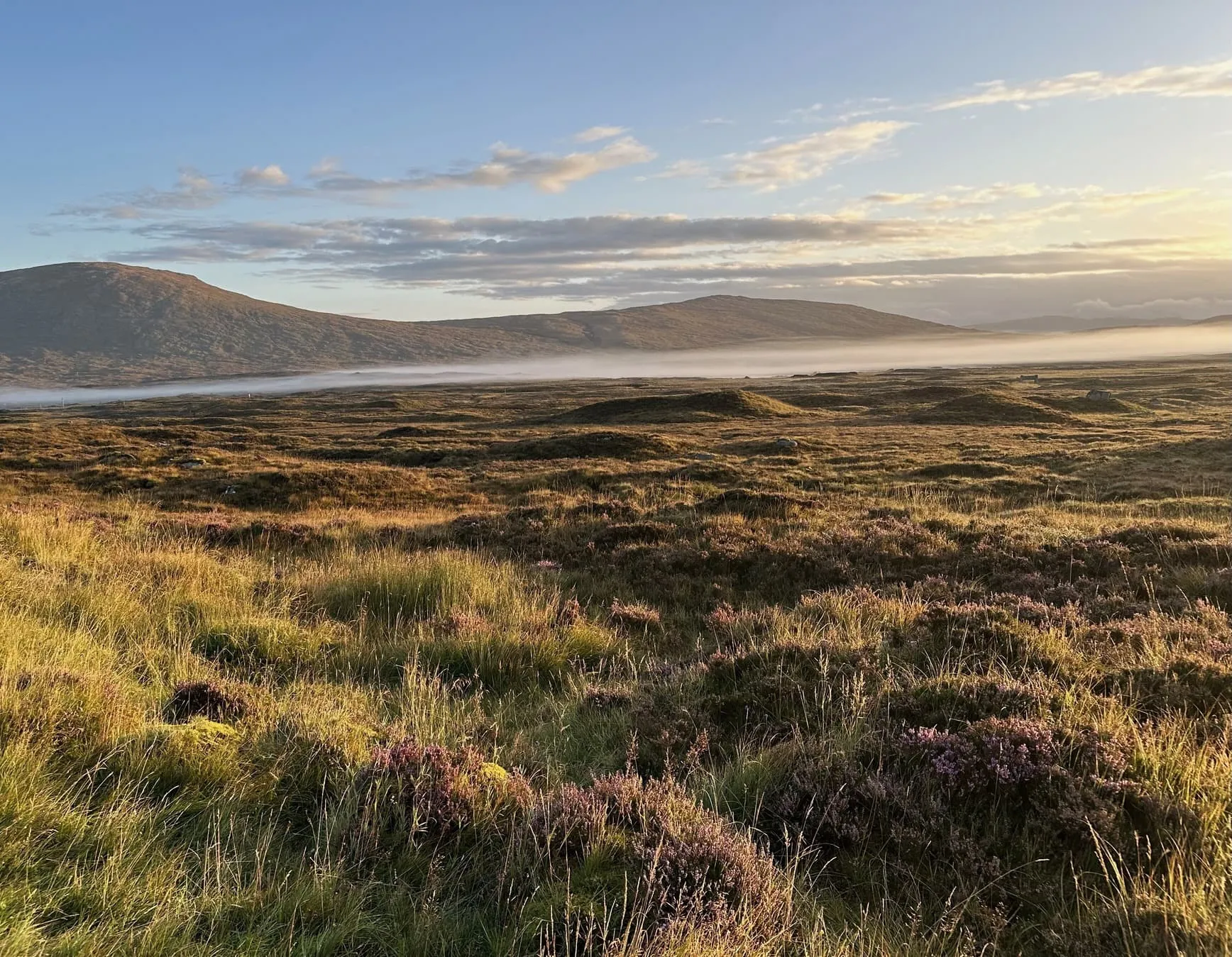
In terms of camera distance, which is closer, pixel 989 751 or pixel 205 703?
pixel 989 751

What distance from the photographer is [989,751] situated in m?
4.04

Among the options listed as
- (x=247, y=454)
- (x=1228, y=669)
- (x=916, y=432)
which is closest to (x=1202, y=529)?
(x=1228, y=669)

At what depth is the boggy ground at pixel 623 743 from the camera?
289 centimetres

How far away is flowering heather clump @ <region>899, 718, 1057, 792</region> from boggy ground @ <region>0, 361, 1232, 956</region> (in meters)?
0.03

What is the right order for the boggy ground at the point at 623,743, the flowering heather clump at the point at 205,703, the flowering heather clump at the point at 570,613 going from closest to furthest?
1. the boggy ground at the point at 623,743
2. the flowering heather clump at the point at 205,703
3. the flowering heather clump at the point at 570,613

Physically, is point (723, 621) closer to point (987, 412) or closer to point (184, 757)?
point (184, 757)

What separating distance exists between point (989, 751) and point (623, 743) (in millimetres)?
2393

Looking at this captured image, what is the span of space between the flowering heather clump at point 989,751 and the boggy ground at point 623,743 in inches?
1.0

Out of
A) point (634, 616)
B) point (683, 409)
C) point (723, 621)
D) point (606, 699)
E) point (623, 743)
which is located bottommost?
point (683, 409)

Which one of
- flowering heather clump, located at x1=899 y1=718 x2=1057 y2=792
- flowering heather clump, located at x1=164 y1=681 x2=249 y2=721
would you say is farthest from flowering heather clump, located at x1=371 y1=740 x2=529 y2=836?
flowering heather clump, located at x1=899 y1=718 x2=1057 y2=792

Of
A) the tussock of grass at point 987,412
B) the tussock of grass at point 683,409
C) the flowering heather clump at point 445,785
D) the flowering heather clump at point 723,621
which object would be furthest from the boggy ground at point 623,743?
the tussock of grass at point 683,409

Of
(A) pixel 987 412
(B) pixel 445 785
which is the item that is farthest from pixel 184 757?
(A) pixel 987 412

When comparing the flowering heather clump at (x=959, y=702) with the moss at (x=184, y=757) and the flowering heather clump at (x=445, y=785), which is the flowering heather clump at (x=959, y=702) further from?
the moss at (x=184, y=757)

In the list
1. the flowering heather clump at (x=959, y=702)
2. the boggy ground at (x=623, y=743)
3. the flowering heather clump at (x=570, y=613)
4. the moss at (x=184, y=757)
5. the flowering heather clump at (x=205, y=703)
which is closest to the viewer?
the boggy ground at (x=623, y=743)
